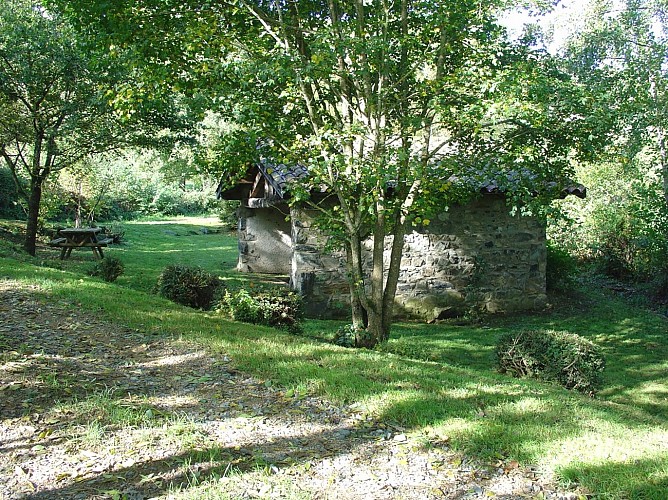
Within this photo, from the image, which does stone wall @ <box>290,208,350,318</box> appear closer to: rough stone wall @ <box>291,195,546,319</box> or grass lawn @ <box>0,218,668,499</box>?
rough stone wall @ <box>291,195,546,319</box>

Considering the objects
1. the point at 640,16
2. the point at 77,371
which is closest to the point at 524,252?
the point at 640,16

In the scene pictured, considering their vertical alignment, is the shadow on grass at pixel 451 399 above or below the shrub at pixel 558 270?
below

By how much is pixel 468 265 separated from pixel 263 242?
6582mm

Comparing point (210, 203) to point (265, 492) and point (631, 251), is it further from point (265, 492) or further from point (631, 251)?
point (265, 492)

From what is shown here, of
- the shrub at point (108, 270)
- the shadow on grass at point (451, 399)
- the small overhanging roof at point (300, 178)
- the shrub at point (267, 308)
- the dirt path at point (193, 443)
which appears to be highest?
the small overhanging roof at point (300, 178)

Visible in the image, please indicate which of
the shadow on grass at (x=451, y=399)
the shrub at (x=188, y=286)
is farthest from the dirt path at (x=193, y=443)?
the shrub at (x=188, y=286)

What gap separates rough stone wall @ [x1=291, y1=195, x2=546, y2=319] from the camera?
11703mm

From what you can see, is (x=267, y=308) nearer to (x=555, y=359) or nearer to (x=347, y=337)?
(x=347, y=337)

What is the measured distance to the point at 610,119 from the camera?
622 centimetres

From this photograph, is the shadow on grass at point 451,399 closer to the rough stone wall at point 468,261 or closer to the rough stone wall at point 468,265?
the rough stone wall at point 468,265

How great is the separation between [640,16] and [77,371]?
40.3ft

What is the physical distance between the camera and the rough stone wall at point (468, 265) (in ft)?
38.4

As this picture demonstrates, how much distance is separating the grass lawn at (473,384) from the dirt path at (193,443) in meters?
0.25

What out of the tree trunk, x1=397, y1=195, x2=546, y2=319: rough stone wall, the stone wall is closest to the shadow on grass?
the stone wall
